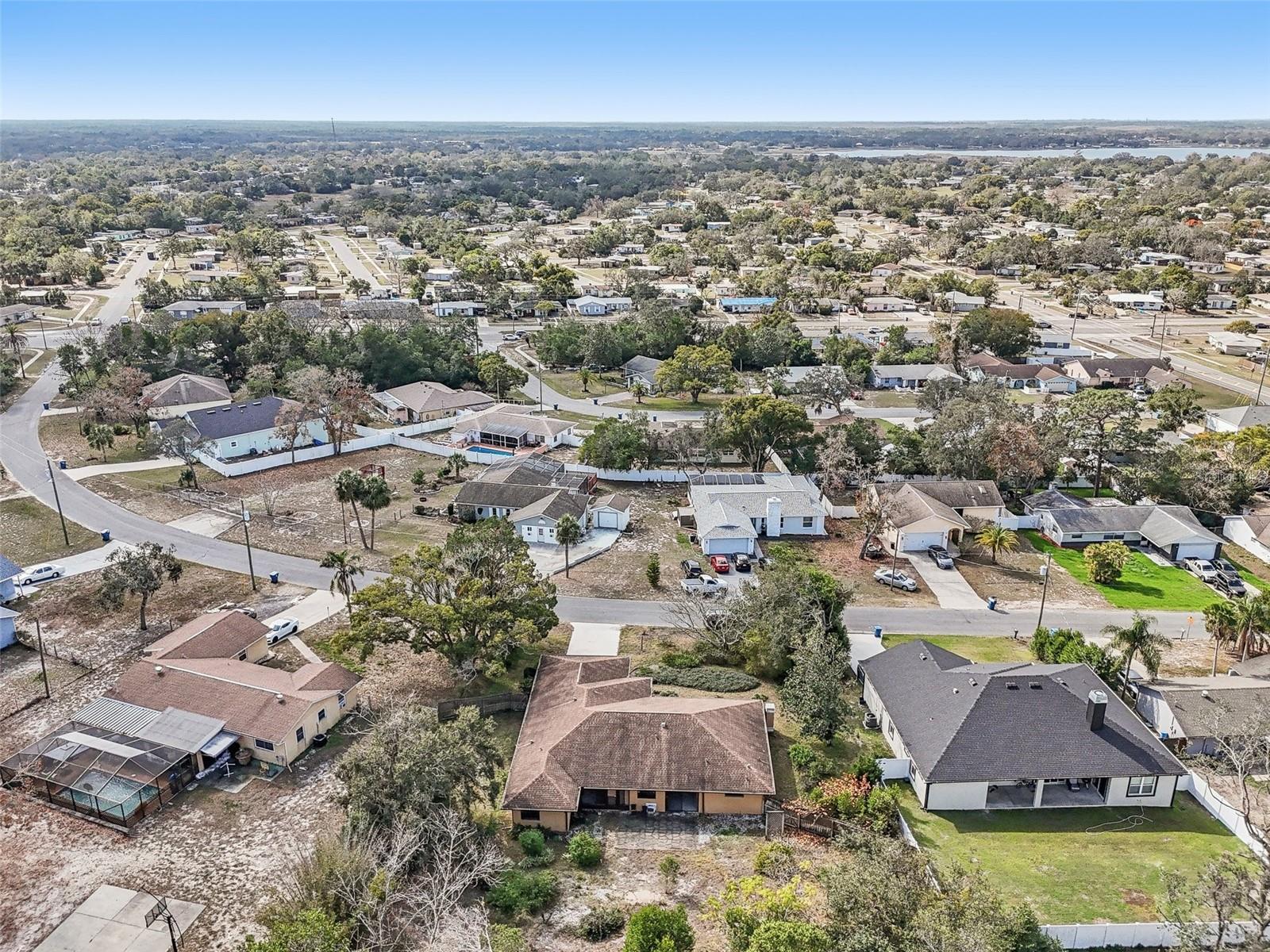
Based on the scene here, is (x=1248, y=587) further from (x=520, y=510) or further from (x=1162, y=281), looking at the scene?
(x=1162, y=281)

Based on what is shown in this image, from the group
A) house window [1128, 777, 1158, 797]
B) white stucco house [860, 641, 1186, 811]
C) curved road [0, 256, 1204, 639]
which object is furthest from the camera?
curved road [0, 256, 1204, 639]

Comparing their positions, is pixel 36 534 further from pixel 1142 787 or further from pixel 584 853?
pixel 1142 787

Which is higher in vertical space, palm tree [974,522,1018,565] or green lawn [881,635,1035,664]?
palm tree [974,522,1018,565]

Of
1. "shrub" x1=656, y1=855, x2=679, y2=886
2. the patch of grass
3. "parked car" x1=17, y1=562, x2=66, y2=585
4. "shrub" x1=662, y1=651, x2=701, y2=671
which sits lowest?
"shrub" x1=662, y1=651, x2=701, y2=671

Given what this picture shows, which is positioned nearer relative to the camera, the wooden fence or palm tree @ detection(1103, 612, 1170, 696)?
the wooden fence

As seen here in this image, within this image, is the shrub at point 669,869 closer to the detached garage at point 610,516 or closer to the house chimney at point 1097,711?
the house chimney at point 1097,711

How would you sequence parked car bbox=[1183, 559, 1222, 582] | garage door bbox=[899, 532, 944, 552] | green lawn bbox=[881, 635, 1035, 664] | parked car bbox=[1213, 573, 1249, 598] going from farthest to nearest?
garage door bbox=[899, 532, 944, 552]
parked car bbox=[1183, 559, 1222, 582]
parked car bbox=[1213, 573, 1249, 598]
green lawn bbox=[881, 635, 1035, 664]

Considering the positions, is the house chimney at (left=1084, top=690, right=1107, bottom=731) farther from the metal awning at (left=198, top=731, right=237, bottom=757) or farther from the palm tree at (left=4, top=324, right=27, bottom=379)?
the palm tree at (left=4, top=324, right=27, bottom=379)

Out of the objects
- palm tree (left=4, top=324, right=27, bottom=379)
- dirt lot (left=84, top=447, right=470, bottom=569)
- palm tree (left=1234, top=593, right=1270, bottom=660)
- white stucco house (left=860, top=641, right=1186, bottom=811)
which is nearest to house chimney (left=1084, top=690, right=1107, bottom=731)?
white stucco house (left=860, top=641, right=1186, bottom=811)

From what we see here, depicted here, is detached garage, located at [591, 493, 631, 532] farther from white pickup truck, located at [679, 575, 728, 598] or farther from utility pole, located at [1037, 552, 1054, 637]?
utility pole, located at [1037, 552, 1054, 637]
